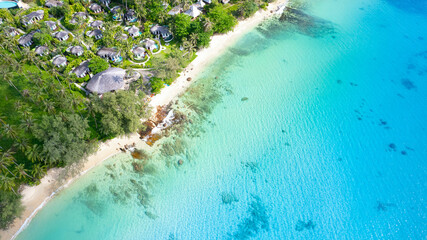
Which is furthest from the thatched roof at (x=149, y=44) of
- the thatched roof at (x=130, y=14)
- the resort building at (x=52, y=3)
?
the resort building at (x=52, y=3)

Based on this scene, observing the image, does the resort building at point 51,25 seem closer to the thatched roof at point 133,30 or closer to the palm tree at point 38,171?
the thatched roof at point 133,30

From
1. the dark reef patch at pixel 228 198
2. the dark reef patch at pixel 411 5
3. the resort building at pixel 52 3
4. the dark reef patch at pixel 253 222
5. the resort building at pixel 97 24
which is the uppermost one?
the dark reef patch at pixel 411 5

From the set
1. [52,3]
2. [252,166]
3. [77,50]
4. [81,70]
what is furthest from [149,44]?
[252,166]

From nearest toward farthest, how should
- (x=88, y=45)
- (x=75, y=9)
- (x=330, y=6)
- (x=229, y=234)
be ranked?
(x=229, y=234) < (x=88, y=45) < (x=75, y=9) < (x=330, y=6)

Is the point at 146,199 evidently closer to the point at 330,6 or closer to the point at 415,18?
the point at 330,6

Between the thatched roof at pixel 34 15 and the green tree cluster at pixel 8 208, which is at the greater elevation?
the thatched roof at pixel 34 15

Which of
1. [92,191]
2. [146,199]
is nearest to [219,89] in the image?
[146,199]

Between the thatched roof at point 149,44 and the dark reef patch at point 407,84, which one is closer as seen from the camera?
the dark reef patch at point 407,84

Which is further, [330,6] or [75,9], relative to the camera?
[330,6]

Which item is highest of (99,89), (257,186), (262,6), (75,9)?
(262,6)
